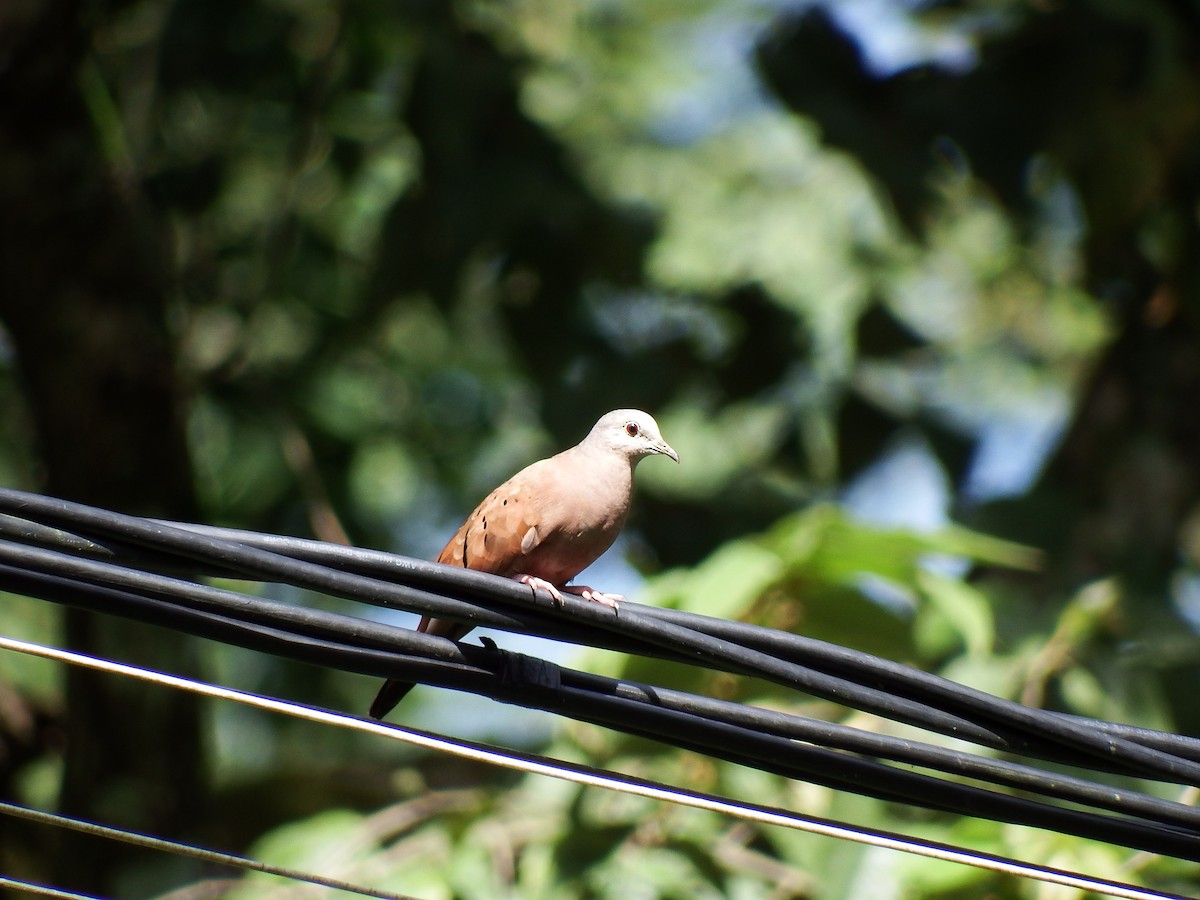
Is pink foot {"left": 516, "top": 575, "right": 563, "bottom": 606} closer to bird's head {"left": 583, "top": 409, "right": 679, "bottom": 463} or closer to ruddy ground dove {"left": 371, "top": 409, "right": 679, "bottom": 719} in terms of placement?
ruddy ground dove {"left": 371, "top": 409, "right": 679, "bottom": 719}

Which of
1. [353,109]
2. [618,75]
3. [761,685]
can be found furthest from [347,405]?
[761,685]

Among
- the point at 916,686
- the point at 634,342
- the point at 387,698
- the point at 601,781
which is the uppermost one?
the point at 634,342

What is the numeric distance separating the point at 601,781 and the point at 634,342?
4.10m

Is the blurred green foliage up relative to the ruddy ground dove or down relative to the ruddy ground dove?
up

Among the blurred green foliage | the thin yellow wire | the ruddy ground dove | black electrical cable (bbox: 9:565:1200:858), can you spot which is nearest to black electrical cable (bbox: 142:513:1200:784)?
black electrical cable (bbox: 9:565:1200:858)

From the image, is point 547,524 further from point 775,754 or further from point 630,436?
point 775,754

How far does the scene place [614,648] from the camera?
240cm

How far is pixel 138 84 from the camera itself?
722 cm

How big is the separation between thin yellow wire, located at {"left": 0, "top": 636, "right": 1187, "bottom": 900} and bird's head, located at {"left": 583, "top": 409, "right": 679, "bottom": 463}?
1385mm

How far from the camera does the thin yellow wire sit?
2283 mm

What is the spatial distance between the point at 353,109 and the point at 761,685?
408cm

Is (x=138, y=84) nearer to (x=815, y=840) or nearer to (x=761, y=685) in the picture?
(x=761, y=685)

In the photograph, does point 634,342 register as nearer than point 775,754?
No

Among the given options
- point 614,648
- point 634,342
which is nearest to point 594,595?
point 614,648
